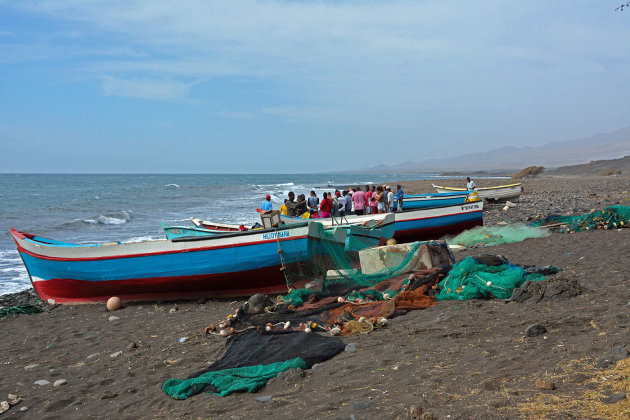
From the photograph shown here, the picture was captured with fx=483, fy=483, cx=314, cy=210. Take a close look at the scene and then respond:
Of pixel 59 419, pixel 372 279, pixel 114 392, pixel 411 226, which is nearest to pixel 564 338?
pixel 372 279

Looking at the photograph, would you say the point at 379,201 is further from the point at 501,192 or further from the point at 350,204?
the point at 501,192

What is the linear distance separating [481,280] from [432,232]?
28.2 ft

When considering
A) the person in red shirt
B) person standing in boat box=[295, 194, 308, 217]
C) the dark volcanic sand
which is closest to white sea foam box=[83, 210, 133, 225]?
person standing in boat box=[295, 194, 308, 217]

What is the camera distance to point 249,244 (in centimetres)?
962

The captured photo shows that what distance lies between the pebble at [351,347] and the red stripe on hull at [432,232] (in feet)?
32.1

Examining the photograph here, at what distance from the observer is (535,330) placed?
16.8 feet

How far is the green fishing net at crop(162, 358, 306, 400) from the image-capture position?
15.6ft

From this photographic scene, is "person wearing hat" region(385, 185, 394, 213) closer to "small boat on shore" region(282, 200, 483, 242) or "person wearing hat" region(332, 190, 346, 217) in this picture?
"person wearing hat" region(332, 190, 346, 217)

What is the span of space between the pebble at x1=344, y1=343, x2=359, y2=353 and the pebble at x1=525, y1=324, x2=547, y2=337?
1.84 m

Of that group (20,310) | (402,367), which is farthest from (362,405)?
(20,310)

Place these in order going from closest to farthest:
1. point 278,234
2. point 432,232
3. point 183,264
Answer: point 278,234 < point 183,264 < point 432,232

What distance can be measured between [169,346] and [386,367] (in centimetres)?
348

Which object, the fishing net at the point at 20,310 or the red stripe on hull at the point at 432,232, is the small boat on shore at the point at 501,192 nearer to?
the red stripe on hull at the point at 432,232

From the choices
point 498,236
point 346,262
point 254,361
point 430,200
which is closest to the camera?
point 254,361
